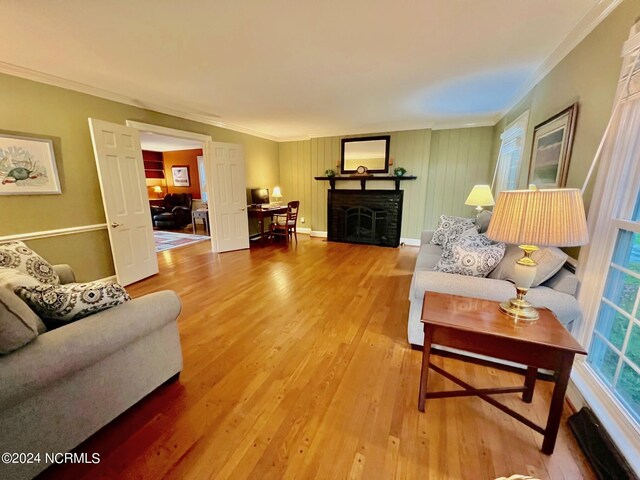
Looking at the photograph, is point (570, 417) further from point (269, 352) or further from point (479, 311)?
point (269, 352)

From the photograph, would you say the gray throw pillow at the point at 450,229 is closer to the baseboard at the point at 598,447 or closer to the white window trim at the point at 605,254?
the white window trim at the point at 605,254

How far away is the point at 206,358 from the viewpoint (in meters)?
1.94

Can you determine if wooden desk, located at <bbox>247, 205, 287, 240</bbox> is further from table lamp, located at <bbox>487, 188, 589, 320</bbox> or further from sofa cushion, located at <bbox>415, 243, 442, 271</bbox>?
table lamp, located at <bbox>487, 188, 589, 320</bbox>

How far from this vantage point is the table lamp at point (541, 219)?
1.18 meters

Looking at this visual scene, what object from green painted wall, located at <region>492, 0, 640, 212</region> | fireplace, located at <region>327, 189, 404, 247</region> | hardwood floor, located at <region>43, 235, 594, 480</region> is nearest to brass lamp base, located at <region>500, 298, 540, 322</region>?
hardwood floor, located at <region>43, 235, 594, 480</region>

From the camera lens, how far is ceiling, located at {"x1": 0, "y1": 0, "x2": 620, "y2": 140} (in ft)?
5.62

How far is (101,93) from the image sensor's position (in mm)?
3123

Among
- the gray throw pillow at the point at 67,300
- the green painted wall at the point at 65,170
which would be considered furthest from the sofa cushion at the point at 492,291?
the green painted wall at the point at 65,170

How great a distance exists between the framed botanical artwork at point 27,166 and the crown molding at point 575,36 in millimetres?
4828

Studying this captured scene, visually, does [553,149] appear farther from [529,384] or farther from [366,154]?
[366,154]

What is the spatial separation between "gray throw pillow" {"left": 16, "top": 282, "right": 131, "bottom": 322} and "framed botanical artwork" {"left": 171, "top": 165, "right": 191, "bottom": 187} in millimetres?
7915

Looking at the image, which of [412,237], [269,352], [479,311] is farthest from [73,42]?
[412,237]

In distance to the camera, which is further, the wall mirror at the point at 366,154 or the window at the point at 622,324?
the wall mirror at the point at 366,154

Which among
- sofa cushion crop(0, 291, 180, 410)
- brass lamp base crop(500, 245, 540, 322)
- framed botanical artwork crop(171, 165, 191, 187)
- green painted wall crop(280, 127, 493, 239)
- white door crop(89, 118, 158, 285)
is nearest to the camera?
sofa cushion crop(0, 291, 180, 410)
